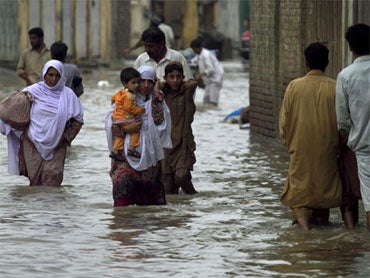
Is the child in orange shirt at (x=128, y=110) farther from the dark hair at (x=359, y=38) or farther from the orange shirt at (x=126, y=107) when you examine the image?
the dark hair at (x=359, y=38)

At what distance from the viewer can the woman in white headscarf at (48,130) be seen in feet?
40.3

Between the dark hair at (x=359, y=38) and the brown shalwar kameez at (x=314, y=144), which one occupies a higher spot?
the dark hair at (x=359, y=38)

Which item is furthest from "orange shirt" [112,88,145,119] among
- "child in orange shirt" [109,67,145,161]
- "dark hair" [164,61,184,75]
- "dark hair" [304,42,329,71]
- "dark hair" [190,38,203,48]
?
"dark hair" [190,38,203,48]

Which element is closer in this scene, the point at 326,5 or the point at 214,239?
the point at 214,239

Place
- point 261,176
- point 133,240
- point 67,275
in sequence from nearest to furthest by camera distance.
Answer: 1. point 67,275
2. point 133,240
3. point 261,176

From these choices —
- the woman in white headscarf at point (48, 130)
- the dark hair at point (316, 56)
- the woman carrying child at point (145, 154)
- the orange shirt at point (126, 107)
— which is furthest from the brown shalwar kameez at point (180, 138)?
the dark hair at point (316, 56)

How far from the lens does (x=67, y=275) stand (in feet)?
26.5

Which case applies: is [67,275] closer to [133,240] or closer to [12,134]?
[133,240]

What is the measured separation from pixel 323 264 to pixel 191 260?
2.63 ft

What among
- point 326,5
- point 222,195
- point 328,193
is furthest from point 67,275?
point 326,5

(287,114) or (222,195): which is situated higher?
(287,114)

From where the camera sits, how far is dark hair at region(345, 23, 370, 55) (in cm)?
945

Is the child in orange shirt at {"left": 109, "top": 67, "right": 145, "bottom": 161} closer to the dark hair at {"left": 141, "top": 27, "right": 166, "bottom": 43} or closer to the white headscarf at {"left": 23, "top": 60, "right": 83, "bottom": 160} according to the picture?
the dark hair at {"left": 141, "top": 27, "right": 166, "bottom": 43}

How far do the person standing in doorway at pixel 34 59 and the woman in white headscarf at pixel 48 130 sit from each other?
154 inches
